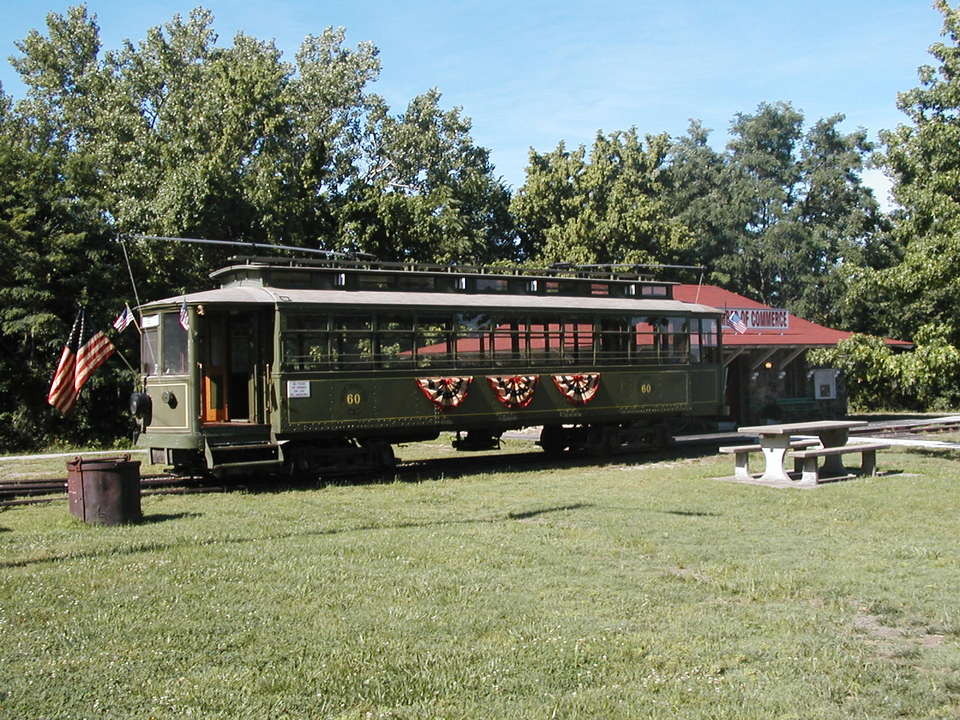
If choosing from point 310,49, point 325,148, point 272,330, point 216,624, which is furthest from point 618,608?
point 310,49

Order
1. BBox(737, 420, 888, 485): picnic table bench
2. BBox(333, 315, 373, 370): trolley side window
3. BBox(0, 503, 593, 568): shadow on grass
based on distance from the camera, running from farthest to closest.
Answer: BBox(333, 315, 373, 370): trolley side window → BBox(737, 420, 888, 485): picnic table bench → BBox(0, 503, 593, 568): shadow on grass

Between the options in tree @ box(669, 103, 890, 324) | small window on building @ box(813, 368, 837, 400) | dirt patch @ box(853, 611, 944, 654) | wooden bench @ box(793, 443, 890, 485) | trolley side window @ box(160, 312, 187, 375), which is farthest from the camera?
tree @ box(669, 103, 890, 324)

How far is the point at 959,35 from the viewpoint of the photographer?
1761 centimetres

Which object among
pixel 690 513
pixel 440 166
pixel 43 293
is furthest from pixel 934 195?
pixel 440 166

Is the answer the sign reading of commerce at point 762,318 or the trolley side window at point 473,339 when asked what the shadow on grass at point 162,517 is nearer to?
the trolley side window at point 473,339

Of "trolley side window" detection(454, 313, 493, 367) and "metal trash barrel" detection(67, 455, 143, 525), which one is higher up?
"trolley side window" detection(454, 313, 493, 367)

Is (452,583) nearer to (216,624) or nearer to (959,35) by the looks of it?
(216,624)

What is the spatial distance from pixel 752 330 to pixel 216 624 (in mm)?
22808

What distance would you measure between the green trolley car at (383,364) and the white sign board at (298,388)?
0.6 inches

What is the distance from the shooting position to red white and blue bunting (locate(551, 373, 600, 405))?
1811 centimetres

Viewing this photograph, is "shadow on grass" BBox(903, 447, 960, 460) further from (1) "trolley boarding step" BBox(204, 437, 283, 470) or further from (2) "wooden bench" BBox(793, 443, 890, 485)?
(1) "trolley boarding step" BBox(204, 437, 283, 470)

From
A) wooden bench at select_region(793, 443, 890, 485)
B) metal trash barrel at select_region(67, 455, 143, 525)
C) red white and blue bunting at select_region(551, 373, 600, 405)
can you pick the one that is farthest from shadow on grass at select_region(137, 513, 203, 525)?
wooden bench at select_region(793, 443, 890, 485)

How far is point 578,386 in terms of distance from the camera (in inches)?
720

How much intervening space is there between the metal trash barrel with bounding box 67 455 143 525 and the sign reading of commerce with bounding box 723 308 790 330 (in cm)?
1854
